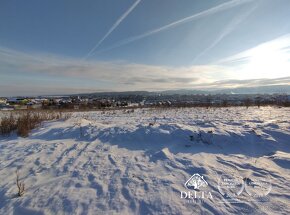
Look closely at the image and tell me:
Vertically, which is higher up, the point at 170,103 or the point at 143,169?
the point at 143,169

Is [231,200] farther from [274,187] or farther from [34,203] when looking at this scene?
[34,203]

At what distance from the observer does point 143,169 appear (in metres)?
4.11

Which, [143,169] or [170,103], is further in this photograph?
[170,103]

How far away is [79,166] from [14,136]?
4145mm

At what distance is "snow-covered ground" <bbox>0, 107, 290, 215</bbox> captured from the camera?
2896 mm

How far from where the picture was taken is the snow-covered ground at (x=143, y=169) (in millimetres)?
2896

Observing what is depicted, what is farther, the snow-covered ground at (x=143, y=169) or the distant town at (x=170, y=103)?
the distant town at (x=170, y=103)

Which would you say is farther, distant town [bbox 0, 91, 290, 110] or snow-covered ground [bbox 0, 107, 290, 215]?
distant town [bbox 0, 91, 290, 110]

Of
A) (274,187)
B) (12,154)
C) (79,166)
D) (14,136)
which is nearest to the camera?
(274,187)

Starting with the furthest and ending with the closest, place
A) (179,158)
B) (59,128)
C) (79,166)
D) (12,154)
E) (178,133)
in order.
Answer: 1. (59,128)
2. (178,133)
3. (12,154)
4. (179,158)
5. (79,166)

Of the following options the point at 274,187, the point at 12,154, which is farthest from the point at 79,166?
the point at 274,187

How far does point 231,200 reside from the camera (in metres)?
3.00

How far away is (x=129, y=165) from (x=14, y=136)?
4.96 m

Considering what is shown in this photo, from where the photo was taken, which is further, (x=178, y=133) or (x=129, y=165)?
(x=178, y=133)
